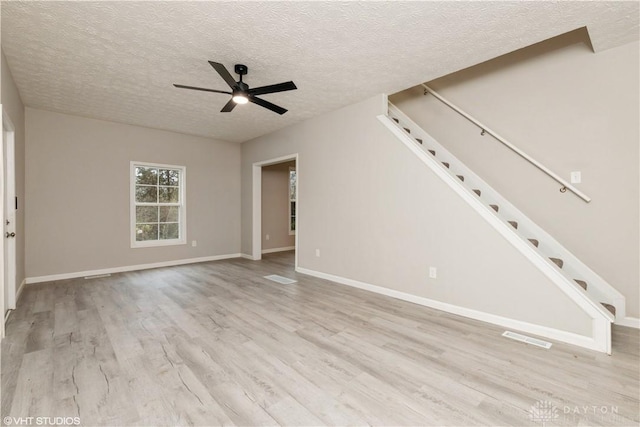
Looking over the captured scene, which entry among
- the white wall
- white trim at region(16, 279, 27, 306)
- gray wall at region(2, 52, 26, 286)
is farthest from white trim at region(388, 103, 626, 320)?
white trim at region(16, 279, 27, 306)

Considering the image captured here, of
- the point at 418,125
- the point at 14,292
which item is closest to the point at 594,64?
the point at 418,125

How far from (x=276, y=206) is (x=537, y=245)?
5.77 metres

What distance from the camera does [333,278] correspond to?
4.55m

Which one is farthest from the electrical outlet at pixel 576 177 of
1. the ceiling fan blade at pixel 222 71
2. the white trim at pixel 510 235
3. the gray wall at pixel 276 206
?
the gray wall at pixel 276 206

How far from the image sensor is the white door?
10.6 ft

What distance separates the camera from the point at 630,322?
2799 mm

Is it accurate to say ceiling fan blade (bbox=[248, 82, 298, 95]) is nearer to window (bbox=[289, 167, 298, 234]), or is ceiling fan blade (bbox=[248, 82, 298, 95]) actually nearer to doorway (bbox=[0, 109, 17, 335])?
doorway (bbox=[0, 109, 17, 335])

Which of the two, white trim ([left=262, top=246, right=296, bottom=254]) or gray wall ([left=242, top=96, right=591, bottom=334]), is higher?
gray wall ([left=242, top=96, right=591, bottom=334])

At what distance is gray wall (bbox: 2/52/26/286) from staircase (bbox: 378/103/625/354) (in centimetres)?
427

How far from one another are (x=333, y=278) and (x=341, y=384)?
105 inches

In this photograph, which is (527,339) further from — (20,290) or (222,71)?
(20,290)

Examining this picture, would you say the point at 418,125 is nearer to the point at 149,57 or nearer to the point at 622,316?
the point at 622,316

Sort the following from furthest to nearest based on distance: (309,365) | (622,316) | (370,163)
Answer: (370,163), (622,316), (309,365)

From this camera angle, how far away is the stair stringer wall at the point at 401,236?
8.82 feet
